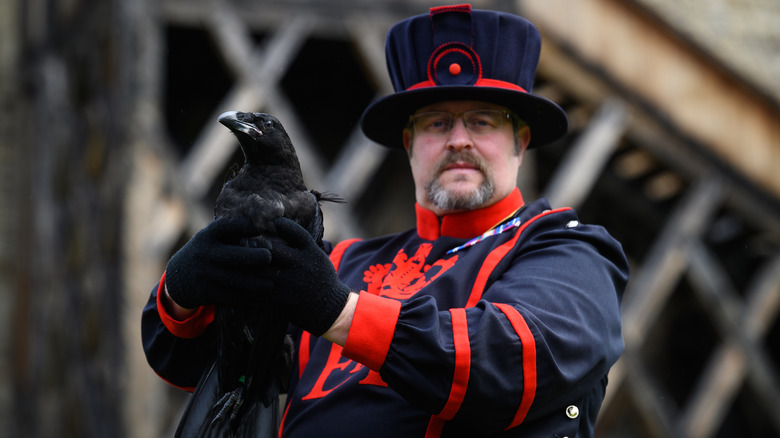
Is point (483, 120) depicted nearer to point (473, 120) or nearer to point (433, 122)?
point (473, 120)

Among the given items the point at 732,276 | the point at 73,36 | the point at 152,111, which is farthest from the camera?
the point at 732,276

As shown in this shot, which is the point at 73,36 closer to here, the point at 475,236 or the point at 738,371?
the point at 475,236

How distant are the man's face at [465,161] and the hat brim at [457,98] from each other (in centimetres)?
4

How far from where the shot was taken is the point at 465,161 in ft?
7.73

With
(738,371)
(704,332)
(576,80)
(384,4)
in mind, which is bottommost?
(704,332)

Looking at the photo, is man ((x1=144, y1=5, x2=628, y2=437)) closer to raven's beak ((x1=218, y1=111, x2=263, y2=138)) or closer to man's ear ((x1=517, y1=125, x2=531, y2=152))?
man's ear ((x1=517, y1=125, x2=531, y2=152))

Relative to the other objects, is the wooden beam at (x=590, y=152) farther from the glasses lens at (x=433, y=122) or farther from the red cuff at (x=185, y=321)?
the red cuff at (x=185, y=321)

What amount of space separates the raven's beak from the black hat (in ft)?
1.85

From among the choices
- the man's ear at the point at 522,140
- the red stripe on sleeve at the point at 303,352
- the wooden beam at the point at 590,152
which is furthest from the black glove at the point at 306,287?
the wooden beam at the point at 590,152

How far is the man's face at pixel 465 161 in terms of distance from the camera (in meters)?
2.36

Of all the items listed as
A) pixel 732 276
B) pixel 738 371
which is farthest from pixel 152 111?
pixel 732 276

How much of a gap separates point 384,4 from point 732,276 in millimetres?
3930

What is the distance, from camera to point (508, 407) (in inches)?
67.9

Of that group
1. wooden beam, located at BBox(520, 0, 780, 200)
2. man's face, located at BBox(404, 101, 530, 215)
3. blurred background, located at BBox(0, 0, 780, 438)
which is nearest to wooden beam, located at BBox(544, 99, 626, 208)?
blurred background, located at BBox(0, 0, 780, 438)
